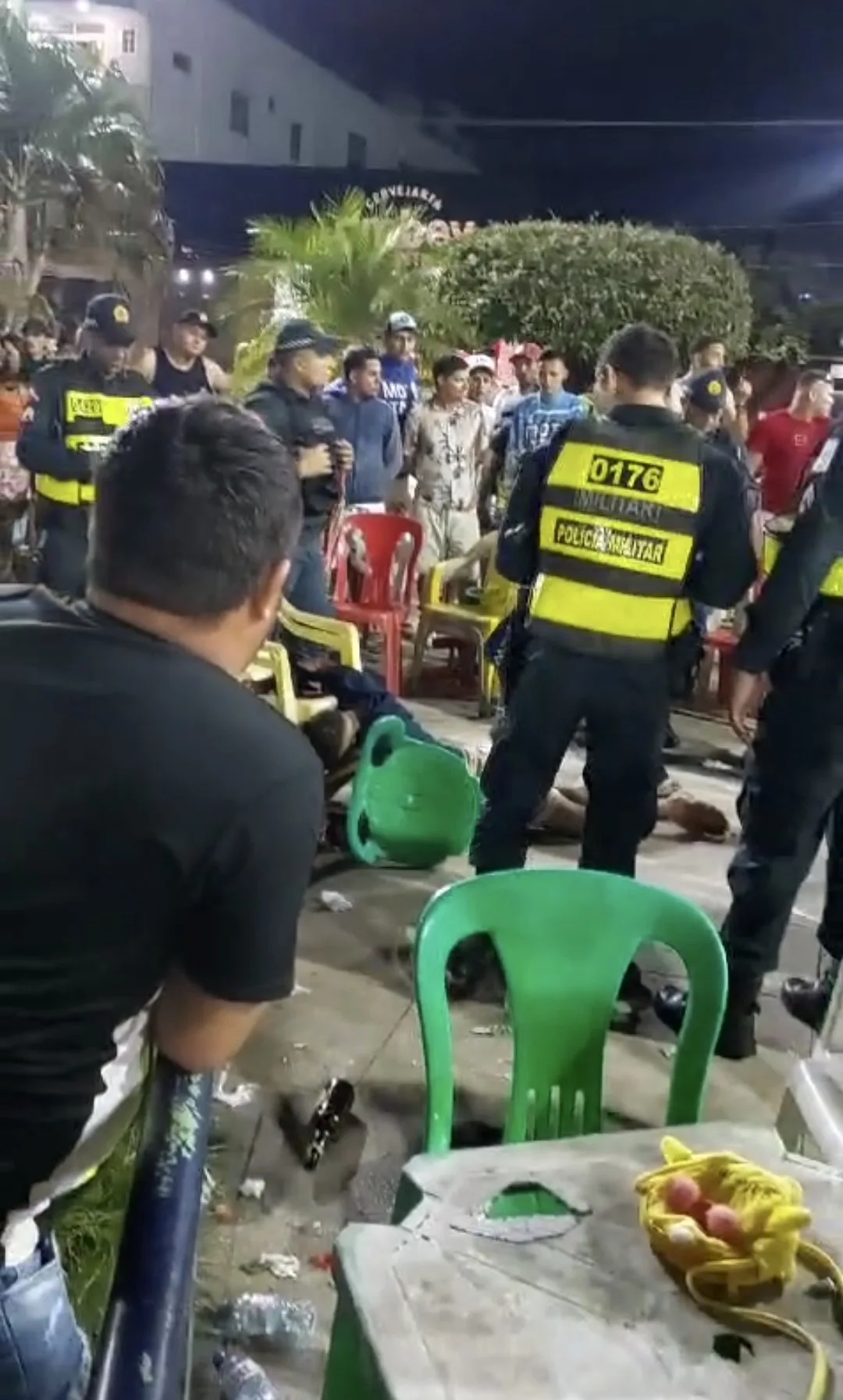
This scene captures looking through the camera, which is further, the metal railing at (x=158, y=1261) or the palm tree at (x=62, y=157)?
the palm tree at (x=62, y=157)

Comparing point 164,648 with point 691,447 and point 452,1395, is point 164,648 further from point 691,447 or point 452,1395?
point 691,447

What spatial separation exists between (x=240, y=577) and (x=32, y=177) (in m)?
15.4

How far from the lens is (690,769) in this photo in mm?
6277

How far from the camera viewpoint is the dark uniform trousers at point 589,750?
12.1 feet

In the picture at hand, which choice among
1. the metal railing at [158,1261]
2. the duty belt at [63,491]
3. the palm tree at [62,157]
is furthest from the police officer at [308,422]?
the palm tree at [62,157]

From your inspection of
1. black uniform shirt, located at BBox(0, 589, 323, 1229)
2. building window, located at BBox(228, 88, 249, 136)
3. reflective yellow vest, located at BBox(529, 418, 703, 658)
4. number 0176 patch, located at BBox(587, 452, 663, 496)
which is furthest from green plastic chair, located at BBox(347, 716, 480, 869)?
building window, located at BBox(228, 88, 249, 136)

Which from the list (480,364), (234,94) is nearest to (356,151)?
(234,94)

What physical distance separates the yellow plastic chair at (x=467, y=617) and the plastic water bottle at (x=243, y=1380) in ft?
14.8

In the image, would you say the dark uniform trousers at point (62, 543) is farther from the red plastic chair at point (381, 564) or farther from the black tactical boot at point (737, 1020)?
the black tactical boot at point (737, 1020)

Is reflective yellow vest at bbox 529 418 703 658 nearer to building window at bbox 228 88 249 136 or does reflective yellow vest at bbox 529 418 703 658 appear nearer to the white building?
the white building

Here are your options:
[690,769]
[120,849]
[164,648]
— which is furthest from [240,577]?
[690,769]

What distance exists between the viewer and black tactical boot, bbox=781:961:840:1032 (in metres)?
3.98

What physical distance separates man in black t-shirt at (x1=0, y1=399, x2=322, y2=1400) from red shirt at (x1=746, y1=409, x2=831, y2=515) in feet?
22.0

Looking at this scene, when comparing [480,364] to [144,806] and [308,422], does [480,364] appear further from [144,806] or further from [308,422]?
[144,806]
